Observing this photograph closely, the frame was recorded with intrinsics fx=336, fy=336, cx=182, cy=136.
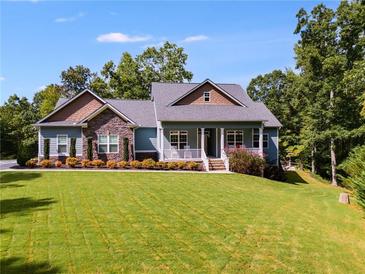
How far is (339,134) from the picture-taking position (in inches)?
1174

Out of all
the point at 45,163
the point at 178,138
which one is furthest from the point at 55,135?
the point at 178,138

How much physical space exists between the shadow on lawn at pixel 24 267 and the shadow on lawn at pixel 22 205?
3.90 meters

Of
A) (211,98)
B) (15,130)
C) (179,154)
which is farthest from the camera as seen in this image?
(15,130)

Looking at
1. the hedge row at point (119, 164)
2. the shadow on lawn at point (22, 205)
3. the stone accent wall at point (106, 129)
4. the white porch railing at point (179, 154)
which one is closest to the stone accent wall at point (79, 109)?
the stone accent wall at point (106, 129)

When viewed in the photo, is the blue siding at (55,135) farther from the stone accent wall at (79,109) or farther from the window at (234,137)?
the window at (234,137)

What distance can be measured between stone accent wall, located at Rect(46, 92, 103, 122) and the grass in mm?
10479

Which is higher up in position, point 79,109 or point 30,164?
point 79,109

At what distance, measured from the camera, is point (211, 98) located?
28.3 m

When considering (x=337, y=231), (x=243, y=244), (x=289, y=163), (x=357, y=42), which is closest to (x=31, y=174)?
(x=243, y=244)

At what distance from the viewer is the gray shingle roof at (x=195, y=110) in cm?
2609

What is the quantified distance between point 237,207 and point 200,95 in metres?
16.6

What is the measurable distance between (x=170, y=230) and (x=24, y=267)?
3847 millimetres

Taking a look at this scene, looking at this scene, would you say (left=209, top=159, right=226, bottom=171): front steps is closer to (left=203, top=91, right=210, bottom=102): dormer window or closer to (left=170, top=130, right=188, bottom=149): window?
(left=170, top=130, right=188, bottom=149): window

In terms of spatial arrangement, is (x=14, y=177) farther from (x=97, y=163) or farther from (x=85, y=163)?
(x=97, y=163)
